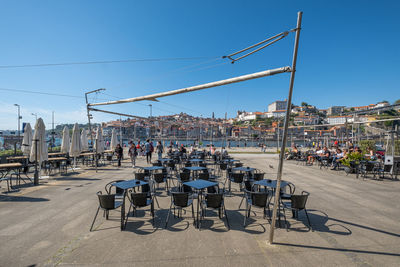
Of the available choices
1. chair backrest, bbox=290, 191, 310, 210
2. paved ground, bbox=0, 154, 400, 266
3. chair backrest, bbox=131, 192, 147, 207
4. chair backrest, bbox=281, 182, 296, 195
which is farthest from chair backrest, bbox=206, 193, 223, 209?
chair backrest, bbox=281, 182, 296, 195

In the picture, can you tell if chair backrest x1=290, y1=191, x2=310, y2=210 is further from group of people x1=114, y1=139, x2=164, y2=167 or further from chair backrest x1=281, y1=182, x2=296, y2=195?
group of people x1=114, y1=139, x2=164, y2=167

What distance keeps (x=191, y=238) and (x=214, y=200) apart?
0.97 meters

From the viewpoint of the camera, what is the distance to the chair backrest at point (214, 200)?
4287 millimetres

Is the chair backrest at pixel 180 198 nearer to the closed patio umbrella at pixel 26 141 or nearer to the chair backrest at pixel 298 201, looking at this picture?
the chair backrest at pixel 298 201

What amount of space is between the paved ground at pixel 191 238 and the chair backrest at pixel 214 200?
19.0 inches

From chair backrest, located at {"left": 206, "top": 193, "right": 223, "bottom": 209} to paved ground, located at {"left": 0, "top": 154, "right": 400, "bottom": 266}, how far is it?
483 mm

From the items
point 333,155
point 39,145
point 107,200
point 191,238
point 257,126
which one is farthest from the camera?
point 257,126

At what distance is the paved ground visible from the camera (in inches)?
122

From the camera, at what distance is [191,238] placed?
3770 millimetres

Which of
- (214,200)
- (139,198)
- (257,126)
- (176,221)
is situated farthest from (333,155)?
(257,126)

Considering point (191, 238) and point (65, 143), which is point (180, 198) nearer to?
point (191, 238)

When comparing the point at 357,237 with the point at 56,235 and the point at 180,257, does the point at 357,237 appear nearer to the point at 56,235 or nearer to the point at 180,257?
the point at 180,257

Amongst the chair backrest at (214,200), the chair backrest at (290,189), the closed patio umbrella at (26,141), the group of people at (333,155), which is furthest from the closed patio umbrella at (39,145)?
the group of people at (333,155)

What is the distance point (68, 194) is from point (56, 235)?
10.8 ft
